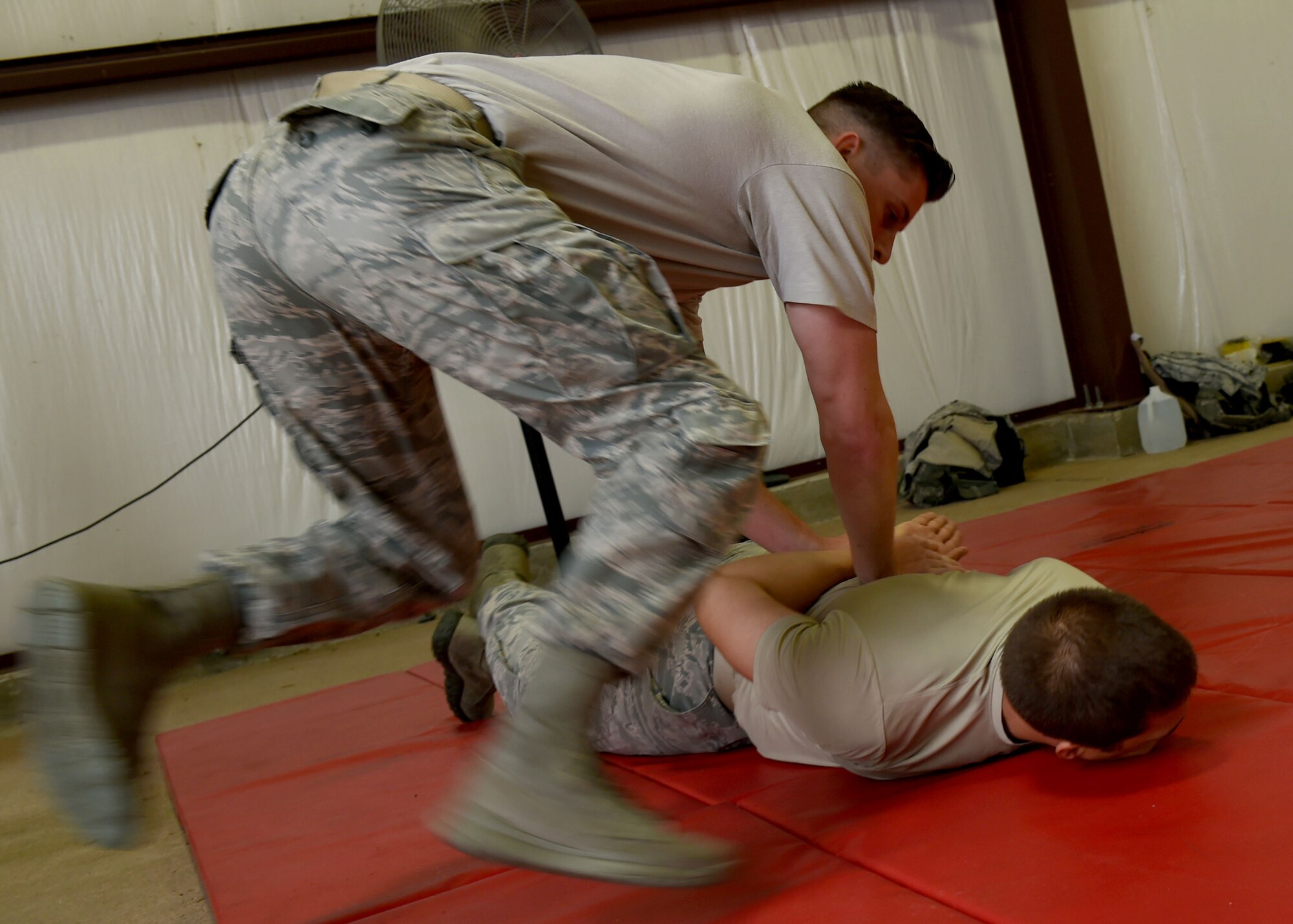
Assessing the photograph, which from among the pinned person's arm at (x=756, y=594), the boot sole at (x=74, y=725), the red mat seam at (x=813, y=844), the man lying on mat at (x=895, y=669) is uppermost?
the boot sole at (x=74, y=725)

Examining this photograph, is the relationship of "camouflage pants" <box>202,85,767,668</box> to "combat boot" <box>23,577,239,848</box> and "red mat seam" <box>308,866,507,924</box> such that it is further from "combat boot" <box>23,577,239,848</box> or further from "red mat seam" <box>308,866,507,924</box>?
"red mat seam" <box>308,866,507,924</box>

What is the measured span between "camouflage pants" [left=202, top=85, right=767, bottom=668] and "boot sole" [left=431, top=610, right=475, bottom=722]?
0.64m

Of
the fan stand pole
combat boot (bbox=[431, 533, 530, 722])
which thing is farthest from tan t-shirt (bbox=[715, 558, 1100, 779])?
the fan stand pole

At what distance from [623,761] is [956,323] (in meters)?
3.88

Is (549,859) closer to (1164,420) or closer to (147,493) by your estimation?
(147,493)

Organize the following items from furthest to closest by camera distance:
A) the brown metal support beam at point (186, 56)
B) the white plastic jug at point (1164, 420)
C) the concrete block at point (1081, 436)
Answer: the concrete block at point (1081, 436)
the white plastic jug at point (1164, 420)
the brown metal support beam at point (186, 56)

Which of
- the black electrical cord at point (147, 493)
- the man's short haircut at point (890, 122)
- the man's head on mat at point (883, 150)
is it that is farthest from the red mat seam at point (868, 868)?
the black electrical cord at point (147, 493)

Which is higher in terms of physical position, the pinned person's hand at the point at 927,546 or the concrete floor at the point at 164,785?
the pinned person's hand at the point at 927,546

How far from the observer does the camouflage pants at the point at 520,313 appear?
106 centimetres

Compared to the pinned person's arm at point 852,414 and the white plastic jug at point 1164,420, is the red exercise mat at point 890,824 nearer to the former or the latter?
the pinned person's arm at point 852,414

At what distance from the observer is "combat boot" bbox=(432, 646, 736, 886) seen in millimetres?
967

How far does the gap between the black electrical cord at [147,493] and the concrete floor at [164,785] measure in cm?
62

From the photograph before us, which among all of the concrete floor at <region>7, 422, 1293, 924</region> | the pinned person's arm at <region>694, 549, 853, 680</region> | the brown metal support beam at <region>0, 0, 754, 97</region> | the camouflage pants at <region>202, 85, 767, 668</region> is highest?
the brown metal support beam at <region>0, 0, 754, 97</region>

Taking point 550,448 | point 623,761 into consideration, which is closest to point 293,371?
point 623,761
